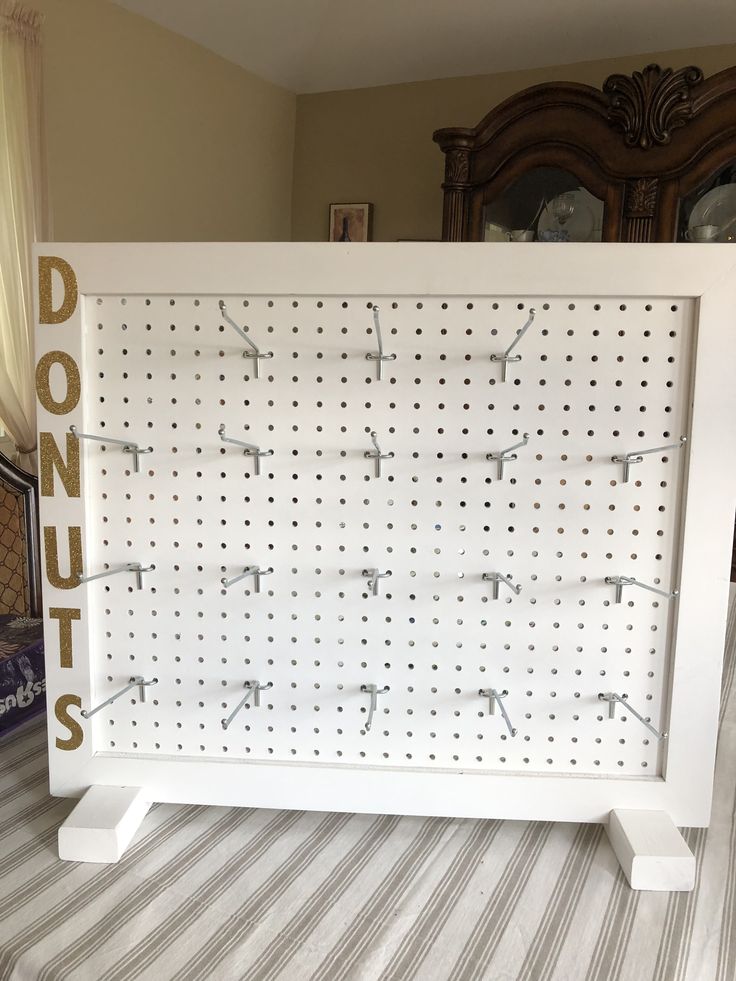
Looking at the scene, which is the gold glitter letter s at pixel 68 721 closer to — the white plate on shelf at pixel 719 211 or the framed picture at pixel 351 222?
the white plate on shelf at pixel 719 211

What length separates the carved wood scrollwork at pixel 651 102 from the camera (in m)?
2.04

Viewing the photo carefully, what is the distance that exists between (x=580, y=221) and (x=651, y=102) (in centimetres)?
34

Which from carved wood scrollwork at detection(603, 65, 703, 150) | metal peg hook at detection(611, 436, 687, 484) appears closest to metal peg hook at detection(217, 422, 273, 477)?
metal peg hook at detection(611, 436, 687, 484)

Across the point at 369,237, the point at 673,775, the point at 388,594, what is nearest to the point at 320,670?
the point at 388,594

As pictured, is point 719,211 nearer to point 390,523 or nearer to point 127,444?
point 390,523

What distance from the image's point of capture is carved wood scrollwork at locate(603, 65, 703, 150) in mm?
2037

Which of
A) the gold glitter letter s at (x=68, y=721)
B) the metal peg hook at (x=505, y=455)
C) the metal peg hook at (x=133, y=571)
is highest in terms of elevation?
the metal peg hook at (x=505, y=455)

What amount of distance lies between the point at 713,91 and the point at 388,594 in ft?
6.29

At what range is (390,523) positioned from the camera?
78 centimetres

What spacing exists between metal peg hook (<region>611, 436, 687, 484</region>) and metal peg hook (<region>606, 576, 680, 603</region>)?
99mm

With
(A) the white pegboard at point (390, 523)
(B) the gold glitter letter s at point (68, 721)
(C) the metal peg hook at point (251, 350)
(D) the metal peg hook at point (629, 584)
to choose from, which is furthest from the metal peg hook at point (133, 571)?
(D) the metal peg hook at point (629, 584)

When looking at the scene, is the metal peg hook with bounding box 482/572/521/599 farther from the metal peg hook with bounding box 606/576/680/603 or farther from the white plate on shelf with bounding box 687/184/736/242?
the white plate on shelf with bounding box 687/184/736/242

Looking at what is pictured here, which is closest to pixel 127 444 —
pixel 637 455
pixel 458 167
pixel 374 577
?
pixel 374 577

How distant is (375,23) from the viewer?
8.67 feet
